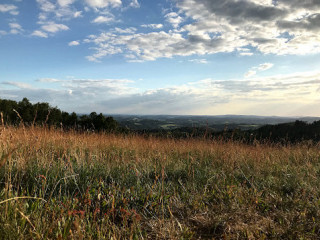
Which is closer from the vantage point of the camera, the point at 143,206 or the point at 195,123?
the point at 143,206

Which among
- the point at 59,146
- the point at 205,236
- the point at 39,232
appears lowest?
→ the point at 205,236

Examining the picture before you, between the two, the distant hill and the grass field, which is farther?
the distant hill

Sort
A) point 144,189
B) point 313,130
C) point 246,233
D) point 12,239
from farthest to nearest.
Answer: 1. point 313,130
2. point 144,189
3. point 246,233
4. point 12,239

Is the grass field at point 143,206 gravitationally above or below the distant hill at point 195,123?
below

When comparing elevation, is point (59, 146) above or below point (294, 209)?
above

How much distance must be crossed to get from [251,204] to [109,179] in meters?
2.47

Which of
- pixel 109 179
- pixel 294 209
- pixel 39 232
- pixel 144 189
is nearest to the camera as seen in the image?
Result: pixel 39 232

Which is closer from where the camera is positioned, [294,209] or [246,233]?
[246,233]

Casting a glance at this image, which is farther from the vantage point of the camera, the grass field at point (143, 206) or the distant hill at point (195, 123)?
the distant hill at point (195, 123)

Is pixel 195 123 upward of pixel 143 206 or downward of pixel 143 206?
upward

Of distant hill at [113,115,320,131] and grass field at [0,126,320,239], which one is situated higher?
distant hill at [113,115,320,131]

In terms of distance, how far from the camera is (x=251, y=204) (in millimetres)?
3379

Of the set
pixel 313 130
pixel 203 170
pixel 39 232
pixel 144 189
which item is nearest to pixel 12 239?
pixel 39 232

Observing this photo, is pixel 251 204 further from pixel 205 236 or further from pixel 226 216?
pixel 205 236
